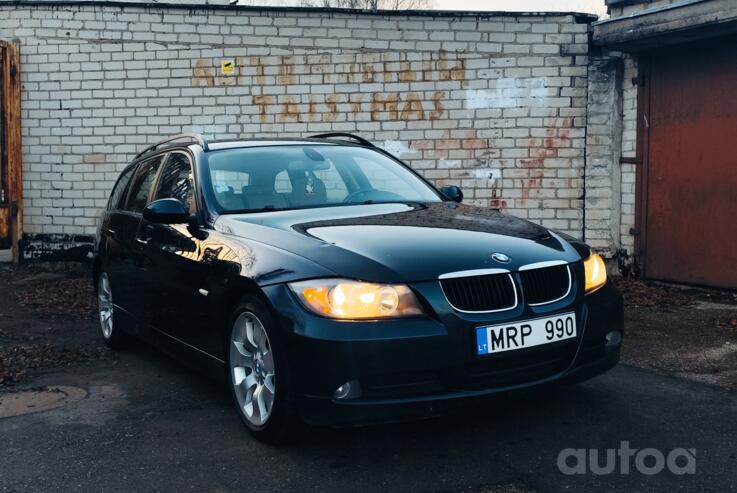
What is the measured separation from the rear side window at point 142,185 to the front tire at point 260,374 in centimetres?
194

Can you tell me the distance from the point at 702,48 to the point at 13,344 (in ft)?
22.8

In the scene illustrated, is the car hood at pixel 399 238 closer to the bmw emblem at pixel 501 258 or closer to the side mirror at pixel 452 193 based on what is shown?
the bmw emblem at pixel 501 258

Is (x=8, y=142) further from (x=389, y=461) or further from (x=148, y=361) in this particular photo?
(x=389, y=461)

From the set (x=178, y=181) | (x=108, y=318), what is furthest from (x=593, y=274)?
Result: (x=108, y=318)

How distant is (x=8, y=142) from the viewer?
10.7 m

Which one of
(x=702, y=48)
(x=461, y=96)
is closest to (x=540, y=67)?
(x=461, y=96)

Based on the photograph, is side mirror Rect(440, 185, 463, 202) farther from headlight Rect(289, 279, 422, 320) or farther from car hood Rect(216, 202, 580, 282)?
headlight Rect(289, 279, 422, 320)

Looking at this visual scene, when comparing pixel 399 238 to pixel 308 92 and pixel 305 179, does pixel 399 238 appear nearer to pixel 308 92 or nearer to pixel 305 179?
pixel 305 179

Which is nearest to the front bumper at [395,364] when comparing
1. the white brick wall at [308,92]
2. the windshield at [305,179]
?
the windshield at [305,179]

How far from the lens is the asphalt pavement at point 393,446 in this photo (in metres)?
3.45

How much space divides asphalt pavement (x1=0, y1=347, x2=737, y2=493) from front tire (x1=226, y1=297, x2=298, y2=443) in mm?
124

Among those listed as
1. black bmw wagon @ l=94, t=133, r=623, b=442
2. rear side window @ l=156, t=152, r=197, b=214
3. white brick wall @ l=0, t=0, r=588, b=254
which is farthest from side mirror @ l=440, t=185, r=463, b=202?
white brick wall @ l=0, t=0, r=588, b=254

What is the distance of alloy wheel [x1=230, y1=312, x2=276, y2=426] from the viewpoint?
3834 mm

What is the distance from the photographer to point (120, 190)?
6.39m
